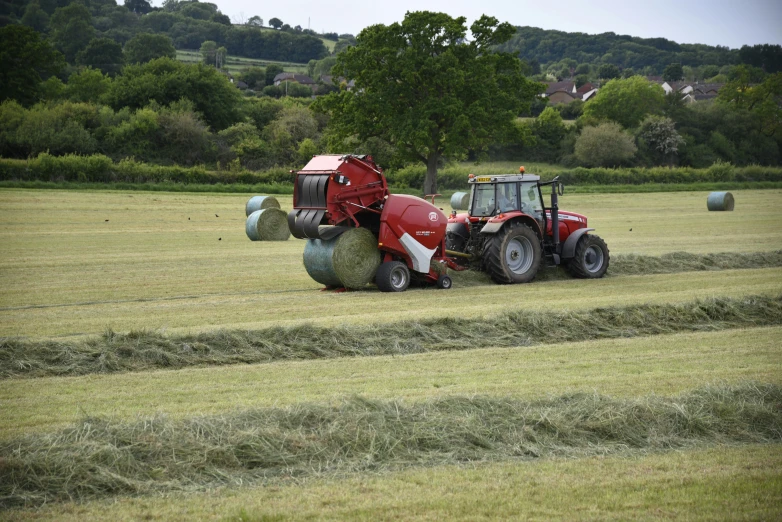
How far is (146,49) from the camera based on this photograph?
329 ft

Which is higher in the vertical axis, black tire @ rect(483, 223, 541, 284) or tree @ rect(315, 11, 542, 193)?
tree @ rect(315, 11, 542, 193)

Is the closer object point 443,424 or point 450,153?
point 443,424

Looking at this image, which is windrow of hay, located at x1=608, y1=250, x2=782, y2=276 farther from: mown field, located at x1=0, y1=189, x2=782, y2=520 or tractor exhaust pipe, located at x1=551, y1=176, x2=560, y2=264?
tractor exhaust pipe, located at x1=551, y1=176, x2=560, y2=264

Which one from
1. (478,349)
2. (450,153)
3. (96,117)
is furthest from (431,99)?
(478,349)

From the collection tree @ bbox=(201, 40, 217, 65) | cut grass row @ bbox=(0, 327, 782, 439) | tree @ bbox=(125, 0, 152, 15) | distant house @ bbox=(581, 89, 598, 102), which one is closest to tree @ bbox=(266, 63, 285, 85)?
tree @ bbox=(201, 40, 217, 65)

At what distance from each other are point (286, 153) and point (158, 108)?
33.6ft

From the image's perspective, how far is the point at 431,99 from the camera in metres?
43.4

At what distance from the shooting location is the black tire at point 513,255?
55.2 feet

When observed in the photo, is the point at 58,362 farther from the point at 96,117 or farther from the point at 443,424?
the point at 96,117

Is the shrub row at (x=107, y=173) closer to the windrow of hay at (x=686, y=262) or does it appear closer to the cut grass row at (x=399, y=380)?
the windrow of hay at (x=686, y=262)

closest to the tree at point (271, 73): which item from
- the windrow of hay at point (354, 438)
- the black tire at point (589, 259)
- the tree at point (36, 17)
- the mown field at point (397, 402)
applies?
the tree at point (36, 17)

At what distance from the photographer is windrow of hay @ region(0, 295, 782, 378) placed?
10.0 m

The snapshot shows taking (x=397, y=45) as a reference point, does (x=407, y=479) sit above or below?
below

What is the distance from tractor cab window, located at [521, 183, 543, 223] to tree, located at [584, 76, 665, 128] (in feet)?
212
